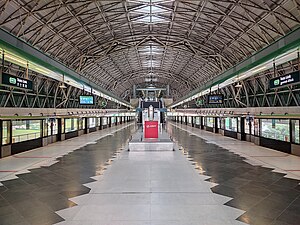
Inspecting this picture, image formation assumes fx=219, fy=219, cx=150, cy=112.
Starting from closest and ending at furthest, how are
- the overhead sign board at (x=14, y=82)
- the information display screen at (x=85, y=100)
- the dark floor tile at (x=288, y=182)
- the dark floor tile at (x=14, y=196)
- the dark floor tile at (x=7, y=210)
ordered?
the dark floor tile at (x=7, y=210), the dark floor tile at (x=14, y=196), the overhead sign board at (x=14, y=82), the dark floor tile at (x=288, y=182), the information display screen at (x=85, y=100)

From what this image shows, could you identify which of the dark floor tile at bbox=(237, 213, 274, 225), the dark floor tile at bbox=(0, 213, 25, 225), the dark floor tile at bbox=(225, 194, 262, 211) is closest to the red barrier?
the dark floor tile at bbox=(225, 194, 262, 211)

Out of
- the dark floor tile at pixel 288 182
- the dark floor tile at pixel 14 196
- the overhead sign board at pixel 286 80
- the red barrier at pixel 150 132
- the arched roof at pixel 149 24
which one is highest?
the arched roof at pixel 149 24

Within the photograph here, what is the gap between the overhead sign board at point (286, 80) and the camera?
7.14 m

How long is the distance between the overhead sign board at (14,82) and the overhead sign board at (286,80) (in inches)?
373

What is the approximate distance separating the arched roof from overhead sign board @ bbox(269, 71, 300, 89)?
10.6m

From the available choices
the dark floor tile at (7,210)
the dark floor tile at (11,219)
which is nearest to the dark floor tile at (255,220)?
the dark floor tile at (11,219)

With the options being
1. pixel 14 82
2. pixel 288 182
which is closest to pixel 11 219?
pixel 14 82

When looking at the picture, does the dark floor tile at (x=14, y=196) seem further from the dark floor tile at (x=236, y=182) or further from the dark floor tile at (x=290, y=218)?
the dark floor tile at (x=290, y=218)

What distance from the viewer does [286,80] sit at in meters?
7.71

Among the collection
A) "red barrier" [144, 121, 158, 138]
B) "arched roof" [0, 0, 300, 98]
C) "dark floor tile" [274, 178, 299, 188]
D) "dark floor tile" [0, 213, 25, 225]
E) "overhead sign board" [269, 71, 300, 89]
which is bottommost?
"dark floor tile" [274, 178, 299, 188]

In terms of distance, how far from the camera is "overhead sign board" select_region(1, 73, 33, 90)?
23.2 ft

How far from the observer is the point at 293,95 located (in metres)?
17.6

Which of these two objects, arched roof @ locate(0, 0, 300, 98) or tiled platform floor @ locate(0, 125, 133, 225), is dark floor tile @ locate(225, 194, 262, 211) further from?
arched roof @ locate(0, 0, 300, 98)

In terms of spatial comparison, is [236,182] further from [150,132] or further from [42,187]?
[150,132]
